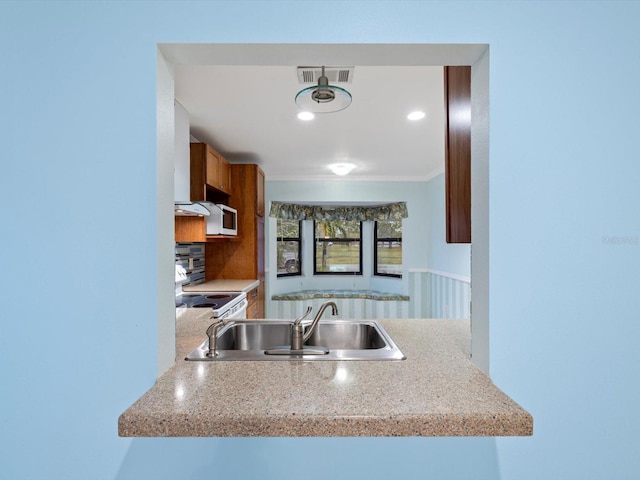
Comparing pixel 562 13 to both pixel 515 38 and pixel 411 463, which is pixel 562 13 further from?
pixel 411 463

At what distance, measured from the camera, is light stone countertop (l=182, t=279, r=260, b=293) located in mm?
3301

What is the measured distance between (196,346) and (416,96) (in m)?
2.09

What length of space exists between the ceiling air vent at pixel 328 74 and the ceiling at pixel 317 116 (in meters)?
0.05

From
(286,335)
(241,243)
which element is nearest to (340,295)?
(241,243)

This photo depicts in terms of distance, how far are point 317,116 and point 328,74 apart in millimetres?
765

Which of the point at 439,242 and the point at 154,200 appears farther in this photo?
the point at 439,242

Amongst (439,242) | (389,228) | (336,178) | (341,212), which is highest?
(336,178)

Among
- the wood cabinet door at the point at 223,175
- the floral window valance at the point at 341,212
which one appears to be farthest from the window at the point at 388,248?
the wood cabinet door at the point at 223,175

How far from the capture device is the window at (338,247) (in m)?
5.75

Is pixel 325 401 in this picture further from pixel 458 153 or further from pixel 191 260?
pixel 191 260

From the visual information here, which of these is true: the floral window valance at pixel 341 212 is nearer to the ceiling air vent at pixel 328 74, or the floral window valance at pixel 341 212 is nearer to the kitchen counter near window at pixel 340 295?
the kitchen counter near window at pixel 340 295

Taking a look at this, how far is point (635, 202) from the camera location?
0.94m

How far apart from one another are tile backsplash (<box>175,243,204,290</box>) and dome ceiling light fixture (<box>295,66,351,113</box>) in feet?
7.16

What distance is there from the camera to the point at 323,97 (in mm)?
1792
